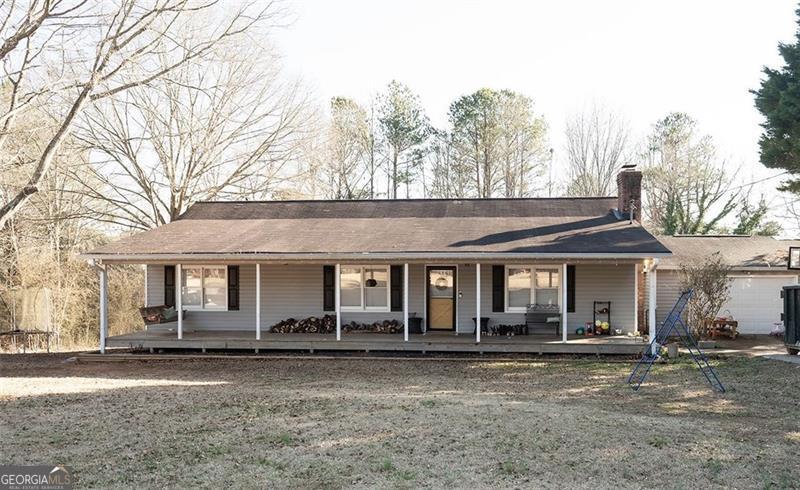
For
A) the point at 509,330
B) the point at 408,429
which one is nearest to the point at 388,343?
the point at 509,330

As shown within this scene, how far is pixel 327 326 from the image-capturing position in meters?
16.6

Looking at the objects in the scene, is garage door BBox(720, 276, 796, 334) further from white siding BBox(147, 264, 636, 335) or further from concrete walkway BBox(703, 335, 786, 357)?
white siding BBox(147, 264, 636, 335)

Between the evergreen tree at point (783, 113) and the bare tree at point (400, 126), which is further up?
the bare tree at point (400, 126)

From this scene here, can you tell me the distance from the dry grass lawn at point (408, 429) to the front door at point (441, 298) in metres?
3.81

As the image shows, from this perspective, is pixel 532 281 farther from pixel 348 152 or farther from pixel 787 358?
pixel 348 152

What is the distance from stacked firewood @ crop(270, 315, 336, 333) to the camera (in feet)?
54.0

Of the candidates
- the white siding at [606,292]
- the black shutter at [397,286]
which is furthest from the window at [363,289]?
the white siding at [606,292]

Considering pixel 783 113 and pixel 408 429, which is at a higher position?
pixel 783 113

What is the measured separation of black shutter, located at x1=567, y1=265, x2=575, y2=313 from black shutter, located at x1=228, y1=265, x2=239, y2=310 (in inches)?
349

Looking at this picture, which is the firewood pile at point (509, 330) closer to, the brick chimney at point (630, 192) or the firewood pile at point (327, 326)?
the firewood pile at point (327, 326)

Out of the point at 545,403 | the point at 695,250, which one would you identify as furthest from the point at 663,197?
the point at 545,403

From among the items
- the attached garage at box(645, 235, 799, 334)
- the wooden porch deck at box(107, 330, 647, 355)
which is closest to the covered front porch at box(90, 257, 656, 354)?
the wooden porch deck at box(107, 330, 647, 355)

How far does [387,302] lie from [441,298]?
1447mm

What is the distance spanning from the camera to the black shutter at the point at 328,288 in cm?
1675
